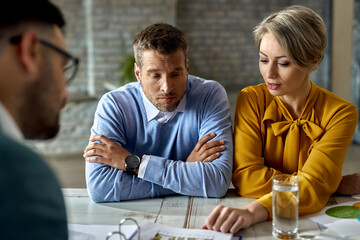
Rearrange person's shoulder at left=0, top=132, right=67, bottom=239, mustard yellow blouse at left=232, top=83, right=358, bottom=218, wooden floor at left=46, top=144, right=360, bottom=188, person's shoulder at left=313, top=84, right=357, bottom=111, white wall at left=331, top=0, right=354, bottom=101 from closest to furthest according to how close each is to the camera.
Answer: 1. person's shoulder at left=0, top=132, right=67, bottom=239
2. mustard yellow blouse at left=232, top=83, right=358, bottom=218
3. person's shoulder at left=313, top=84, right=357, bottom=111
4. wooden floor at left=46, top=144, right=360, bottom=188
5. white wall at left=331, top=0, right=354, bottom=101

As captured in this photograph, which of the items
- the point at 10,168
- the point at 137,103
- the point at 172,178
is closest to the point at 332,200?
the point at 172,178

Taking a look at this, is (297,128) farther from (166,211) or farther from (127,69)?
(127,69)

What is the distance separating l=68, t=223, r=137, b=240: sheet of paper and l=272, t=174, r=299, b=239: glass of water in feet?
1.37

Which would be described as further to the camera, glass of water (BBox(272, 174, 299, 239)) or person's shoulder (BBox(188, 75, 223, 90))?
person's shoulder (BBox(188, 75, 223, 90))

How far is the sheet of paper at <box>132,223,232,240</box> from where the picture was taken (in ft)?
4.08

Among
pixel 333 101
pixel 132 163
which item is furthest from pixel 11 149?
pixel 333 101

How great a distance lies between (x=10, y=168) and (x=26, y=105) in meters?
0.24

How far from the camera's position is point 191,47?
16.9 ft

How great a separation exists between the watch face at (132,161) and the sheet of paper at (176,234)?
37 centimetres

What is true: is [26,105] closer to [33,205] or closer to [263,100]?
[33,205]

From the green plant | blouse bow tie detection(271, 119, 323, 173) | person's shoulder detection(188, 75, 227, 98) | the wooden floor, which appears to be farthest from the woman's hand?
the green plant

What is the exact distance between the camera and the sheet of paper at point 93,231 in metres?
1.26

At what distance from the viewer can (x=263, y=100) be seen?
1812 millimetres

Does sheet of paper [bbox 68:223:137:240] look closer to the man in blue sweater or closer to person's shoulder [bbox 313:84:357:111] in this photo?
the man in blue sweater
